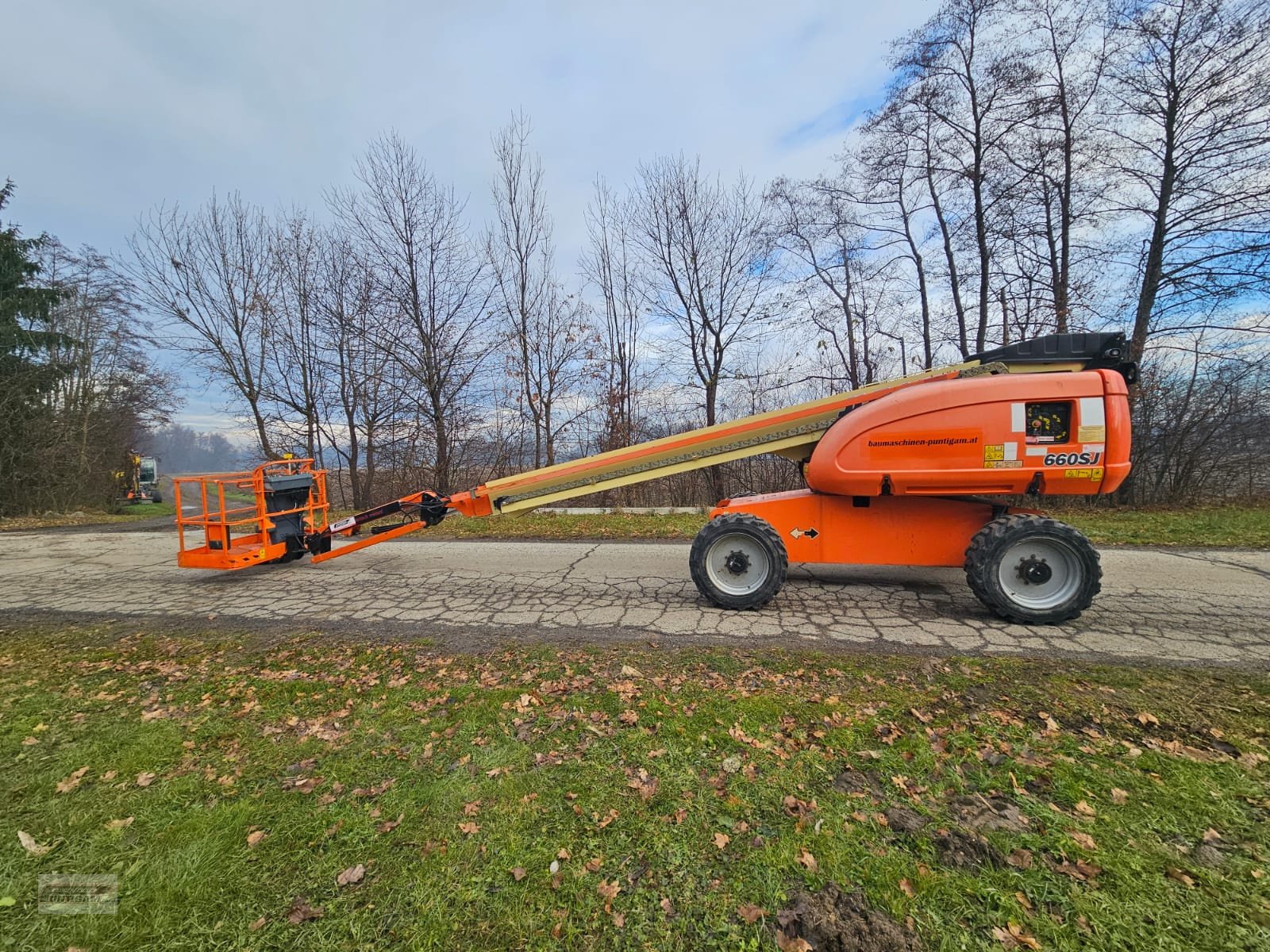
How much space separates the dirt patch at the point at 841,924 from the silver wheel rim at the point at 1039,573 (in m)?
3.79

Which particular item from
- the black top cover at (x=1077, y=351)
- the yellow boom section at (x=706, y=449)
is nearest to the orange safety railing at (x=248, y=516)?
the yellow boom section at (x=706, y=449)

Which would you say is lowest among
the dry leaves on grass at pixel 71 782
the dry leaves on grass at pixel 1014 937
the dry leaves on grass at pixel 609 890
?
the dry leaves on grass at pixel 1014 937

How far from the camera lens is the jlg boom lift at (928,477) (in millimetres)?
4324

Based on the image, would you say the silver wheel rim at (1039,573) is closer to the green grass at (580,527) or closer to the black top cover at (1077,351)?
the black top cover at (1077,351)

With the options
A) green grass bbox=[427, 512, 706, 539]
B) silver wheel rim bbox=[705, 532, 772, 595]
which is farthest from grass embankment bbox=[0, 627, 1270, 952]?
green grass bbox=[427, 512, 706, 539]

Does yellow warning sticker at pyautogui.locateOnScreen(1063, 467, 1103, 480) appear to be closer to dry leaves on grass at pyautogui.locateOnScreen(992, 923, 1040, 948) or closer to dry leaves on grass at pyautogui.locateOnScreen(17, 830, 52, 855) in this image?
dry leaves on grass at pyautogui.locateOnScreen(992, 923, 1040, 948)

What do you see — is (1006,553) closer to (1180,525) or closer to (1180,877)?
(1180,877)

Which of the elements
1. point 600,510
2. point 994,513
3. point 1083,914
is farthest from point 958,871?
point 600,510

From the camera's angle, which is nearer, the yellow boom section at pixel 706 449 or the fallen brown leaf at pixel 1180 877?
the fallen brown leaf at pixel 1180 877

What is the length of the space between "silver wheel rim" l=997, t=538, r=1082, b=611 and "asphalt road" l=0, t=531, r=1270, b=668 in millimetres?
268

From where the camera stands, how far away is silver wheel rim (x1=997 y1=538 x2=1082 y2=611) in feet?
14.7

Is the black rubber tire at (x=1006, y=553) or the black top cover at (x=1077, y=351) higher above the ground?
the black top cover at (x=1077, y=351)

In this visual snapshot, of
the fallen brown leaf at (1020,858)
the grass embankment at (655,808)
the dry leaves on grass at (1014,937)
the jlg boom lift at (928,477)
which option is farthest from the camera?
the jlg boom lift at (928,477)

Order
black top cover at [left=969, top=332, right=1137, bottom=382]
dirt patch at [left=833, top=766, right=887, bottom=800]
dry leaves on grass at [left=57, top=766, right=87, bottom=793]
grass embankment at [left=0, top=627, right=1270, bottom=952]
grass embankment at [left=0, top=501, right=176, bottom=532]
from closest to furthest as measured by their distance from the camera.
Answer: grass embankment at [left=0, top=627, right=1270, bottom=952], dirt patch at [left=833, top=766, right=887, bottom=800], dry leaves on grass at [left=57, top=766, right=87, bottom=793], black top cover at [left=969, top=332, right=1137, bottom=382], grass embankment at [left=0, top=501, right=176, bottom=532]
